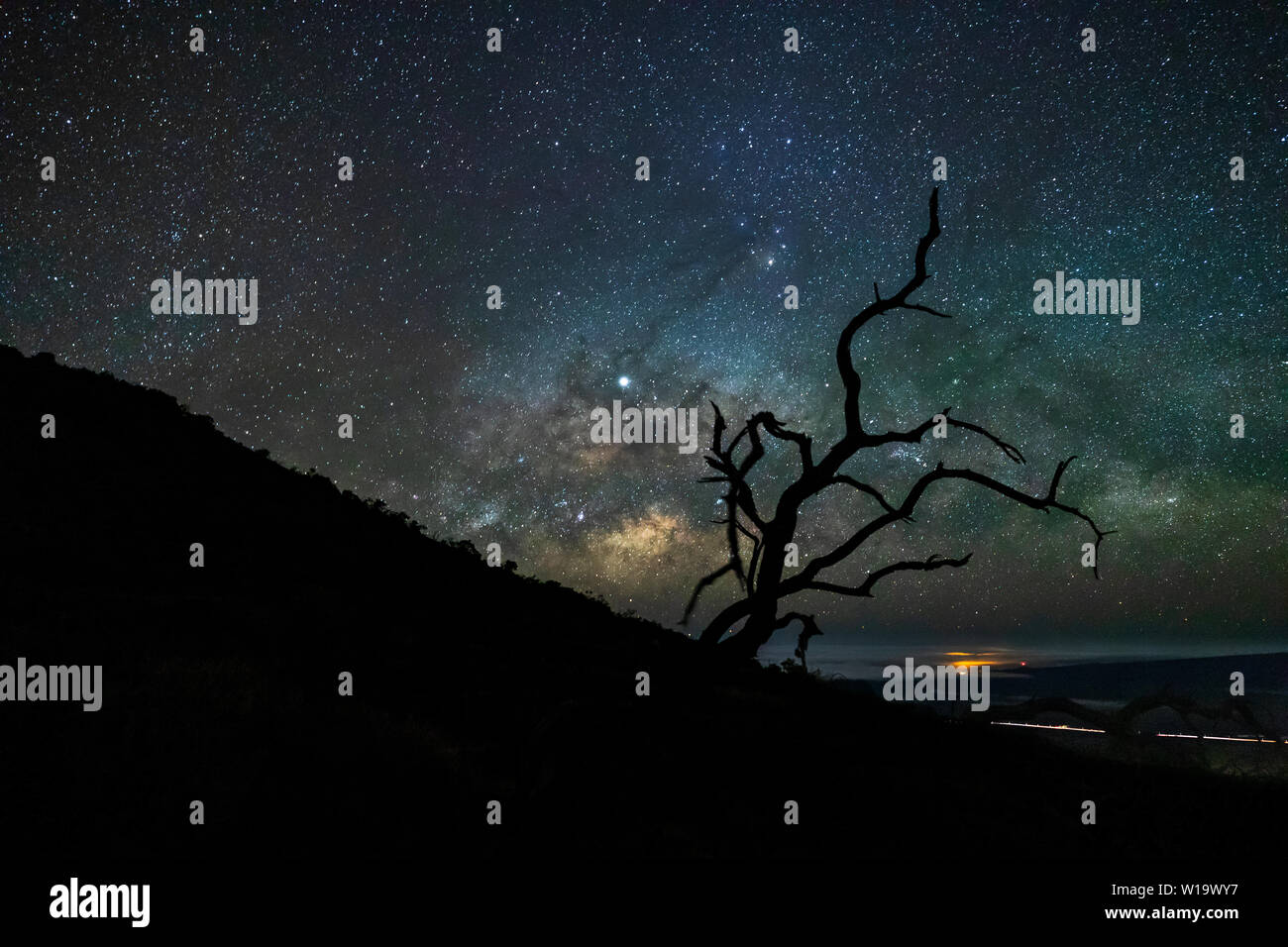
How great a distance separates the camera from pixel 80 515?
55.4 feet

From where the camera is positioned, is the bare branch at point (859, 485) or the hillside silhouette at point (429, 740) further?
the bare branch at point (859, 485)

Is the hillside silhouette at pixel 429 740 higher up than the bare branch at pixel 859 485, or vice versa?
the bare branch at pixel 859 485

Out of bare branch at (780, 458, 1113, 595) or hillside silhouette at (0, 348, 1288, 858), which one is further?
bare branch at (780, 458, 1113, 595)

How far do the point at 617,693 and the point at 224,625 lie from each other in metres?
6.17

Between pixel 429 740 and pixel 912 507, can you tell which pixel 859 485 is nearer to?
pixel 912 507

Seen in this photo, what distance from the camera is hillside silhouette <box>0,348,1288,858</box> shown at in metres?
6.66

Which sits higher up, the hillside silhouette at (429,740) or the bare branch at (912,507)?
the bare branch at (912,507)

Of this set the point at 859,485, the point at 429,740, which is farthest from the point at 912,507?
the point at 429,740

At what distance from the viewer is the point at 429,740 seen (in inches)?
333

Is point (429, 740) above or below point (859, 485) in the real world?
below

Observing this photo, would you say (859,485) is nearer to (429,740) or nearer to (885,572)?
(885,572)

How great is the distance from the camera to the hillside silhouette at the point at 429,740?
6664 mm

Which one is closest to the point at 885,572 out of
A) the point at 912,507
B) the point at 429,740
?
the point at 912,507
